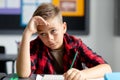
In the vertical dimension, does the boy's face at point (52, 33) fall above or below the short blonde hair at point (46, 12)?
below

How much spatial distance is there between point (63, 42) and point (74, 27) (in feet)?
5.00

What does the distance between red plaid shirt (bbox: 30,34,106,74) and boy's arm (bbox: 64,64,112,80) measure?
11 centimetres

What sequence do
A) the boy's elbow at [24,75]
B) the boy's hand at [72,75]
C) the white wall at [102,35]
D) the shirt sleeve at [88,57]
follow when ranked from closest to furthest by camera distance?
the boy's hand at [72,75], the boy's elbow at [24,75], the shirt sleeve at [88,57], the white wall at [102,35]

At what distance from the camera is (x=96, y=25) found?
10.2 ft

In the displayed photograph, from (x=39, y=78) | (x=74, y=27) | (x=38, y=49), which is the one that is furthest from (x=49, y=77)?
(x=74, y=27)

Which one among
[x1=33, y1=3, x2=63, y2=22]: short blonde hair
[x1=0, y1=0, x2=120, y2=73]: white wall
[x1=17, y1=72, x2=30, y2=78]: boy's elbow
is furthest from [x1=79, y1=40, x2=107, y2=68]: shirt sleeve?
[x1=0, y1=0, x2=120, y2=73]: white wall

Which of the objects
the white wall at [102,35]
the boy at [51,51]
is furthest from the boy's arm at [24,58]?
the white wall at [102,35]

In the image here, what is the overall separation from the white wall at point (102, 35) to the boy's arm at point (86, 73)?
5.52 ft

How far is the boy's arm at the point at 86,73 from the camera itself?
1175 millimetres

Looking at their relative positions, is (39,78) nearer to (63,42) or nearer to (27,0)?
(63,42)

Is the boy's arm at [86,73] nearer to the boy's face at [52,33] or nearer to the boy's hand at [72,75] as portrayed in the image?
the boy's hand at [72,75]

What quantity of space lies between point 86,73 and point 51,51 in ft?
1.21

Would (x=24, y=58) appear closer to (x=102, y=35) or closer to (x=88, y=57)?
(x=88, y=57)

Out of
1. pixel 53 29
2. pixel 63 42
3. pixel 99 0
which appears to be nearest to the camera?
pixel 53 29
